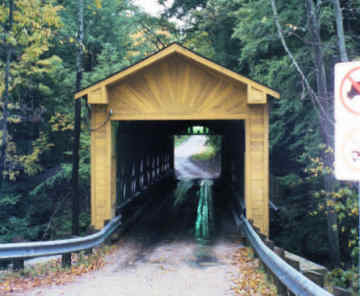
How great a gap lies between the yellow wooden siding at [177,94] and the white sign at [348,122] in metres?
7.01

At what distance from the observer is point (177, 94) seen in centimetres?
971

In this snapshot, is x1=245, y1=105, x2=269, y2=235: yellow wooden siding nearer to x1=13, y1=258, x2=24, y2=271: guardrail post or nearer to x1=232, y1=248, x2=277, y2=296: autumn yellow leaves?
x1=232, y1=248, x2=277, y2=296: autumn yellow leaves

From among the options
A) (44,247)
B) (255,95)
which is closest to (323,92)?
(255,95)

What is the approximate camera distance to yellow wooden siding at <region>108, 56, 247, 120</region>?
31.7 feet

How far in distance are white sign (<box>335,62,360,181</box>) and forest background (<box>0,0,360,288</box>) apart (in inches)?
171

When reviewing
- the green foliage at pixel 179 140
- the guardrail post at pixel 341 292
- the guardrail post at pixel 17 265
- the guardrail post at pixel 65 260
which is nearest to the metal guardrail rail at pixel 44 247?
the guardrail post at pixel 65 260

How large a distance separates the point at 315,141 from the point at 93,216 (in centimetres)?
661

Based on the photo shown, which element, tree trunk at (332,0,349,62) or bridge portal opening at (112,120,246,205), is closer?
tree trunk at (332,0,349,62)

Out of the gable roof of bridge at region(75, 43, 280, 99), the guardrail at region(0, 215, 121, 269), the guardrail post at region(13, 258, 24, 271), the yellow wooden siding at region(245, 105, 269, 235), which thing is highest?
the gable roof of bridge at region(75, 43, 280, 99)

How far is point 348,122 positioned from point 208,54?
21.9 meters

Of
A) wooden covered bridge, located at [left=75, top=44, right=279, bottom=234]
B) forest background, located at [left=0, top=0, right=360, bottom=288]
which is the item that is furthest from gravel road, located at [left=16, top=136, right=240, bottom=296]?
forest background, located at [left=0, top=0, right=360, bottom=288]

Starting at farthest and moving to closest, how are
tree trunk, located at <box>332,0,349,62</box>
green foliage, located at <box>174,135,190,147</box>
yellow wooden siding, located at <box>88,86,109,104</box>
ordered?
green foliage, located at <box>174,135,190,147</box>, yellow wooden siding, located at <box>88,86,109,104</box>, tree trunk, located at <box>332,0,349,62</box>

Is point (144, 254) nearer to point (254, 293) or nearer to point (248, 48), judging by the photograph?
point (254, 293)

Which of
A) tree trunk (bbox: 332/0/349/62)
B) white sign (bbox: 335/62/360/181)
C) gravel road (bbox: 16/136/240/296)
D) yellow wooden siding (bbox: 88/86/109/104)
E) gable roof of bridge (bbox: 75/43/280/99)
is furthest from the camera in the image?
yellow wooden siding (bbox: 88/86/109/104)
